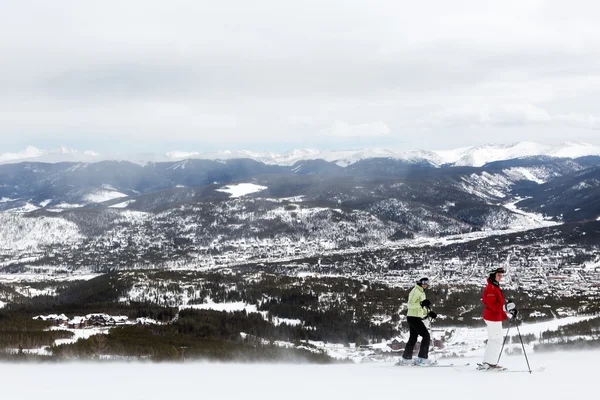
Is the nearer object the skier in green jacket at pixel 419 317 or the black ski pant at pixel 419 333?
the skier in green jacket at pixel 419 317

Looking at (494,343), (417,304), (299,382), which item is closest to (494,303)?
(494,343)

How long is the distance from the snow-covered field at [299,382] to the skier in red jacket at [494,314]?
2.38 feet

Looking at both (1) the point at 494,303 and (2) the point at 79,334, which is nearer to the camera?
(1) the point at 494,303

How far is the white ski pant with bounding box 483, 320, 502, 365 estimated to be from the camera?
13.8 meters

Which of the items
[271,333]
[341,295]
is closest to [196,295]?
[341,295]

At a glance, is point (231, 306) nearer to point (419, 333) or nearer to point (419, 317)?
point (419, 333)

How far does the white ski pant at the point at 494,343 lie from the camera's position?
45.2ft

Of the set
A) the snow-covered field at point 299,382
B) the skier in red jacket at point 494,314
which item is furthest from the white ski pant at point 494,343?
the snow-covered field at point 299,382

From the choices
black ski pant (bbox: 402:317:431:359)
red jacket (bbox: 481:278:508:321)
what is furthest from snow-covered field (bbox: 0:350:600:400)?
red jacket (bbox: 481:278:508:321)

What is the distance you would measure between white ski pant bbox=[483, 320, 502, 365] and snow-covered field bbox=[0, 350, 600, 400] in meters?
0.68

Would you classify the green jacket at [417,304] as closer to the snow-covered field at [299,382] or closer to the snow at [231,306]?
the snow-covered field at [299,382]

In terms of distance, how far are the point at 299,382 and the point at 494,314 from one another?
598cm

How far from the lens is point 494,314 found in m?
14.0

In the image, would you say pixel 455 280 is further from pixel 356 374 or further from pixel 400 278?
pixel 356 374
